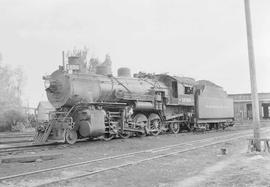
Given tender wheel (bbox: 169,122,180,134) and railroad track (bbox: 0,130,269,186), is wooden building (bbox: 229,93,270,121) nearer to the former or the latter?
tender wheel (bbox: 169,122,180,134)

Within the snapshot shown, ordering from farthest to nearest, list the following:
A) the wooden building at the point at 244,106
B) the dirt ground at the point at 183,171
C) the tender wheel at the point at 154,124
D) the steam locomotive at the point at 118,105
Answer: the wooden building at the point at 244,106 < the tender wheel at the point at 154,124 < the steam locomotive at the point at 118,105 < the dirt ground at the point at 183,171

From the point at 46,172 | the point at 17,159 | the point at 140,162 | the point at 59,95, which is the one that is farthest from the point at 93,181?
the point at 59,95

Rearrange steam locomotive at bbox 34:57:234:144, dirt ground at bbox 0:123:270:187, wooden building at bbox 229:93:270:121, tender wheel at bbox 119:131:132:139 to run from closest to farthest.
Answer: dirt ground at bbox 0:123:270:187
steam locomotive at bbox 34:57:234:144
tender wheel at bbox 119:131:132:139
wooden building at bbox 229:93:270:121

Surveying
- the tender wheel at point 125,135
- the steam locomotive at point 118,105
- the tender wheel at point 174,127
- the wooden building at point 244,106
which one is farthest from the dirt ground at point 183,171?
the wooden building at point 244,106

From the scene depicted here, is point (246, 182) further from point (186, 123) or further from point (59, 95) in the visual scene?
point (186, 123)

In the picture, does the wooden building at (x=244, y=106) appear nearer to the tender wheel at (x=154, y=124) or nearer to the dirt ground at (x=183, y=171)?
the tender wheel at (x=154, y=124)

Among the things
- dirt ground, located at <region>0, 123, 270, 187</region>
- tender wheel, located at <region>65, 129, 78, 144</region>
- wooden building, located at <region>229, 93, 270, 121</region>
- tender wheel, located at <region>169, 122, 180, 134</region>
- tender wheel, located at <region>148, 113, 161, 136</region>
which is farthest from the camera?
wooden building, located at <region>229, 93, 270, 121</region>

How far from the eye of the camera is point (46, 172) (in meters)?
7.44

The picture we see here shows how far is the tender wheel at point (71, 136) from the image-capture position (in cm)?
1366

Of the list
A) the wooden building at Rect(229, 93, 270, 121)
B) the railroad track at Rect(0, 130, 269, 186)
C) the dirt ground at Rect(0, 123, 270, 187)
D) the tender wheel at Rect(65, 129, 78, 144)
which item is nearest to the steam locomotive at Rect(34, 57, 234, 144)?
the tender wheel at Rect(65, 129, 78, 144)

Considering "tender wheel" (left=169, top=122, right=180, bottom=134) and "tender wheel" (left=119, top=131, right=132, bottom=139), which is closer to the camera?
"tender wheel" (left=119, top=131, right=132, bottom=139)

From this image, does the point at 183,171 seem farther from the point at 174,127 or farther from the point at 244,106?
the point at 244,106

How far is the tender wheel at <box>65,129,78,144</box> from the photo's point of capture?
13663mm

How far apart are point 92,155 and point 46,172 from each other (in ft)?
10.2
